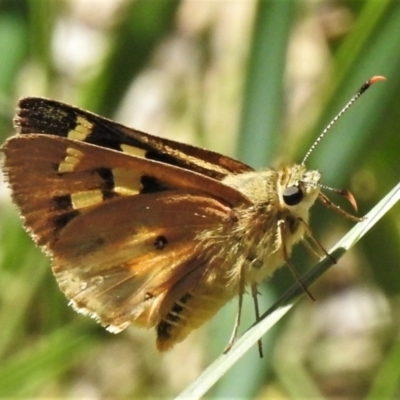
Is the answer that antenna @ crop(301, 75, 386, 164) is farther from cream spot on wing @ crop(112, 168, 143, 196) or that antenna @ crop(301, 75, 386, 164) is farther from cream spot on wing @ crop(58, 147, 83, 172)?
cream spot on wing @ crop(58, 147, 83, 172)

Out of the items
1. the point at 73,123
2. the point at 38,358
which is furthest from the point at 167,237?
the point at 38,358

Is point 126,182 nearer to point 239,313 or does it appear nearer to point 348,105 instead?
point 239,313

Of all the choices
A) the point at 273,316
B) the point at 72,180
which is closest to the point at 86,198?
the point at 72,180

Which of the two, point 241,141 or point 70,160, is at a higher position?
point 241,141

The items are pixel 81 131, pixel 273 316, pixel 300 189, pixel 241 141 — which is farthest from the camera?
pixel 241 141

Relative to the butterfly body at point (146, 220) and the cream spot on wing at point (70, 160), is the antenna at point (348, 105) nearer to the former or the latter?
the butterfly body at point (146, 220)

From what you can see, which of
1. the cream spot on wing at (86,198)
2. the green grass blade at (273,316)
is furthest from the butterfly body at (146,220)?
the green grass blade at (273,316)

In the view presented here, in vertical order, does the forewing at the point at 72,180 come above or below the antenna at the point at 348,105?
below

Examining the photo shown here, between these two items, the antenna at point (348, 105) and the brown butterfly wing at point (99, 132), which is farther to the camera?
the brown butterfly wing at point (99, 132)

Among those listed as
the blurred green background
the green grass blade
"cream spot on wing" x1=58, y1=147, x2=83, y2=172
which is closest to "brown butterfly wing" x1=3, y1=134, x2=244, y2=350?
"cream spot on wing" x1=58, y1=147, x2=83, y2=172
